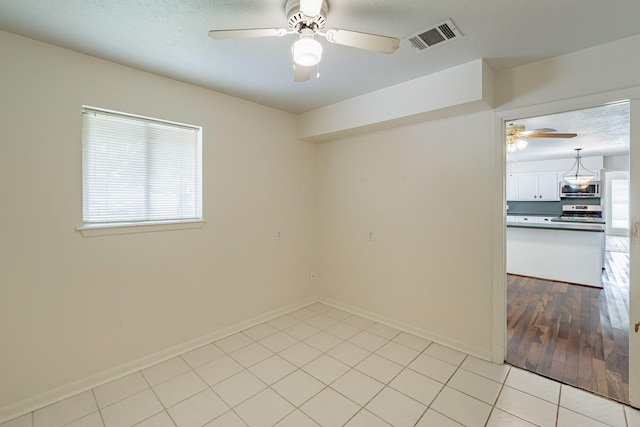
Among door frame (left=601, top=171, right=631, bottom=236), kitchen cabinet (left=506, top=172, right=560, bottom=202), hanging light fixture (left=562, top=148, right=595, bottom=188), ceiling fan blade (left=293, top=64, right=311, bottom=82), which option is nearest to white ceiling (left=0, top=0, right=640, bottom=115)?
ceiling fan blade (left=293, top=64, right=311, bottom=82)

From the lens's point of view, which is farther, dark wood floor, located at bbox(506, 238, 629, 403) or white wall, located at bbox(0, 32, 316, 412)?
dark wood floor, located at bbox(506, 238, 629, 403)

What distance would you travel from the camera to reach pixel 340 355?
2.65 metres

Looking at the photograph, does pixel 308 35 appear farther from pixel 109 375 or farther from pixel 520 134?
pixel 520 134

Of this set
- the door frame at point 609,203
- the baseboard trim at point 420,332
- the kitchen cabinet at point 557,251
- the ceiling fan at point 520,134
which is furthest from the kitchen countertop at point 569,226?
the door frame at point 609,203

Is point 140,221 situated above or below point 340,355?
above

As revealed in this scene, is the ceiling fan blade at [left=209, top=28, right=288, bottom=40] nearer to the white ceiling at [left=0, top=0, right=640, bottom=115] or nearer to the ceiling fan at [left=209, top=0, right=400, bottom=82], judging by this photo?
the ceiling fan at [left=209, top=0, right=400, bottom=82]

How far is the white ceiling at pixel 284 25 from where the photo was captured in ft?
5.36

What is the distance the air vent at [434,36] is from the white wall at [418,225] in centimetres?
91

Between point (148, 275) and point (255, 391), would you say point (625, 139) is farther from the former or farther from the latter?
point (148, 275)

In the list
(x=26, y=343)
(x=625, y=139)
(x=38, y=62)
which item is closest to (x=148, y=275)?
(x=26, y=343)

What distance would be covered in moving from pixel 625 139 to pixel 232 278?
7.27m

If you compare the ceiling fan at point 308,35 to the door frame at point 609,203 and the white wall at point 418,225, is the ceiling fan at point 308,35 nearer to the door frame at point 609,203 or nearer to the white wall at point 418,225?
the white wall at point 418,225

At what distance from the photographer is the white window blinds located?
2273 mm

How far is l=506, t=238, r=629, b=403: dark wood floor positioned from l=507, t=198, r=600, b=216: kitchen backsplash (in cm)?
328
